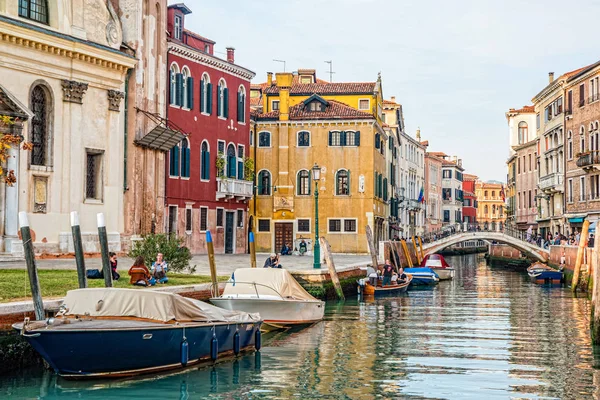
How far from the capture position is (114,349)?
512 inches

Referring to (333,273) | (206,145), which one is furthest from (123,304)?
(206,145)

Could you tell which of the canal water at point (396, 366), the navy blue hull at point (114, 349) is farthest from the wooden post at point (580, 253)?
the navy blue hull at point (114, 349)

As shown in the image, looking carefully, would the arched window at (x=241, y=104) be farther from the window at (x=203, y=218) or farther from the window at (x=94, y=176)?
the window at (x=94, y=176)

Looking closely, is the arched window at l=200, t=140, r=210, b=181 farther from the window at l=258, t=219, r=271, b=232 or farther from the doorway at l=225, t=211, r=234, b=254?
the window at l=258, t=219, r=271, b=232

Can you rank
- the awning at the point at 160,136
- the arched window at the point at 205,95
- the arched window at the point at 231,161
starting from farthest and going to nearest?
1. the arched window at the point at 231,161
2. the arched window at the point at 205,95
3. the awning at the point at 160,136

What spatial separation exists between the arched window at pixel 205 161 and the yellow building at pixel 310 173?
954 cm

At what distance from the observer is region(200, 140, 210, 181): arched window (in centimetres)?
3938

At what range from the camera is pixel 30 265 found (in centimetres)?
1441

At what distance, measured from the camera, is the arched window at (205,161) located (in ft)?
129

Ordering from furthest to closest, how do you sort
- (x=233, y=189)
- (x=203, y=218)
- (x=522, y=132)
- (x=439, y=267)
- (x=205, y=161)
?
1. (x=522, y=132)
2. (x=439, y=267)
3. (x=233, y=189)
4. (x=205, y=161)
5. (x=203, y=218)

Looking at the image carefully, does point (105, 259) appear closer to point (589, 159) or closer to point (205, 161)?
point (205, 161)

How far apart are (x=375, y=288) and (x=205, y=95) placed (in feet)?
41.9

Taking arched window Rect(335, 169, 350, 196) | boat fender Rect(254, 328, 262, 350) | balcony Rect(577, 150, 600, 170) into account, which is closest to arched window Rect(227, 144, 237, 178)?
arched window Rect(335, 169, 350, 196)

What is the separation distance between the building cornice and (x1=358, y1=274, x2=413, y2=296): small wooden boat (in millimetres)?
12406
